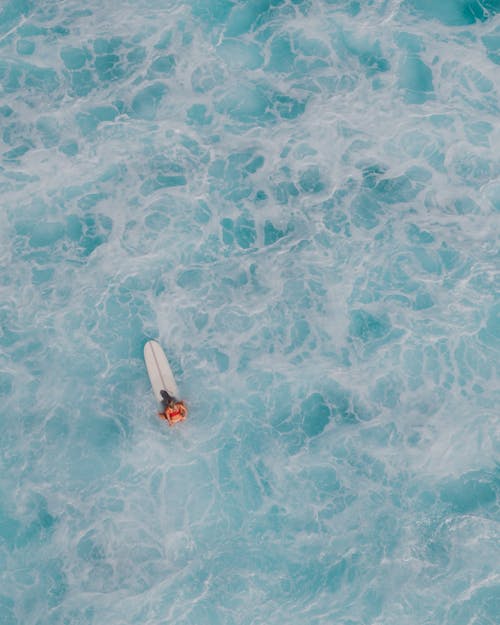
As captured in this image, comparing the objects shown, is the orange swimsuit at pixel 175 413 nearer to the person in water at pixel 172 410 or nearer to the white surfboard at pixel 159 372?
the person in water at pixel 172 410

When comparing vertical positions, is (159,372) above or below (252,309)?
below

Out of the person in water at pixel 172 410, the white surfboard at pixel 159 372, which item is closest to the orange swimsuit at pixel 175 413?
the person in water at pixel 172 410

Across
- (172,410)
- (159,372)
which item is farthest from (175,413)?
Result: (159,372)

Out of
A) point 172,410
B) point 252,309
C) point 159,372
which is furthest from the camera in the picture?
point 252,309

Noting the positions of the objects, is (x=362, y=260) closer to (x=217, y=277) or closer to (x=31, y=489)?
(x=217, y=277)

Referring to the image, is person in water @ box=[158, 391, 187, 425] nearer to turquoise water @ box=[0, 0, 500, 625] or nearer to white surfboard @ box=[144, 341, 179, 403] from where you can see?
white surfboard @ box=[144, 341, 179, 403]

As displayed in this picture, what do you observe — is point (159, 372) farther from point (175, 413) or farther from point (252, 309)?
point (252, 309)
